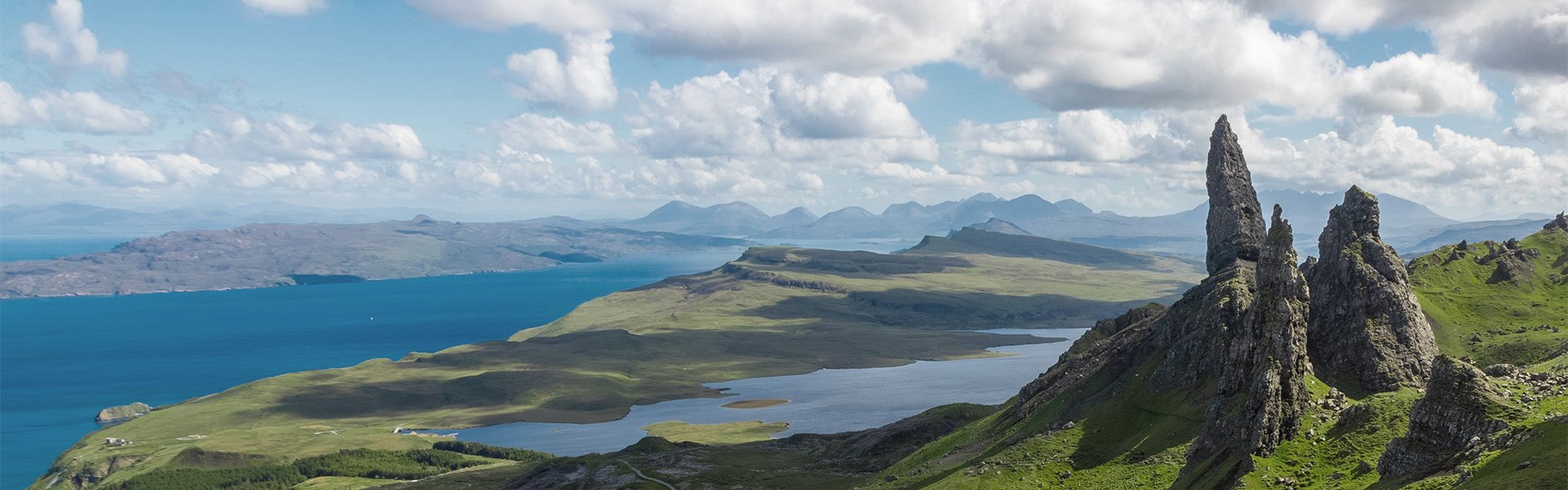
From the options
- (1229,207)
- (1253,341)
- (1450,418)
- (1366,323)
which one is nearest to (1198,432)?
(1253,341)

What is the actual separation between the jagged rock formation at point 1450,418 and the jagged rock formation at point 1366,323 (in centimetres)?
3296

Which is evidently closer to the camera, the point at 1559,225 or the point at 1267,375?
the point at 1267,375

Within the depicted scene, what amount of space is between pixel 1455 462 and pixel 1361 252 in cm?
6350

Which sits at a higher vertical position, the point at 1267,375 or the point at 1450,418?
the point at 1267,375

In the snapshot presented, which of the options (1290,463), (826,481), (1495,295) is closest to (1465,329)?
(1495,295)

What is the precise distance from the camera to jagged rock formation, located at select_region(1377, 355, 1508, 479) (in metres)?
71.2

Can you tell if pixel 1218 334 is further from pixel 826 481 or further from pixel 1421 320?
pixel 826 481

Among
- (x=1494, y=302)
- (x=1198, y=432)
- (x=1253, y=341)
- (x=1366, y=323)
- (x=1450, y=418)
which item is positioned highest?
(x=1366, y=323)

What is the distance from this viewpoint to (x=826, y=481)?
190m

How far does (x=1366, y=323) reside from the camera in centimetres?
11238

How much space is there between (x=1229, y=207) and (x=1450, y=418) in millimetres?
99143

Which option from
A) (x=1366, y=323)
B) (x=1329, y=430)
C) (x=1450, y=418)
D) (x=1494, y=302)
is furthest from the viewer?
(x=1494, y=302)

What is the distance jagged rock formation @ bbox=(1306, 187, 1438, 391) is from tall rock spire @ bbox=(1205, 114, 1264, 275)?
33879mm

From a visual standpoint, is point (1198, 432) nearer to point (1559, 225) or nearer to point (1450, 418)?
point (1450, 418)
